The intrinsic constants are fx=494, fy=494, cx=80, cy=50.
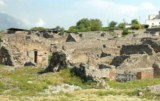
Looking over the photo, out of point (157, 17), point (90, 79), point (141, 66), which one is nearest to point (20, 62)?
point (141, 66)

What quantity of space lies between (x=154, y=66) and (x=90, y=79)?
32.8 ft

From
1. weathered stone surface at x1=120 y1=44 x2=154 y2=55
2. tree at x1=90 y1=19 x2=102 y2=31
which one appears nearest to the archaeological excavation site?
weathered stone surface at x1=120 y1=44 x2=154 y2=55

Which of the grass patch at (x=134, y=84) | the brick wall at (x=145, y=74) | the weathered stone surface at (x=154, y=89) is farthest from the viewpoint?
the brick wall at (x=145, y=74)

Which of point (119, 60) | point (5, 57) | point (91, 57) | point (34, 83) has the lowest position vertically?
point (91, 57)

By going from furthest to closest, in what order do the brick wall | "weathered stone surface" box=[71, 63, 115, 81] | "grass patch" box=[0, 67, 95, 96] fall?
the brick wall
"weathered stone surface" box=[71, 63, 115, 81]
"grass patch" box=[0, 67, 95, 96]

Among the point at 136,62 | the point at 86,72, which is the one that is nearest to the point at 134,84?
the point at 86,72

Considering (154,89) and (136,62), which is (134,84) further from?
(136,62)

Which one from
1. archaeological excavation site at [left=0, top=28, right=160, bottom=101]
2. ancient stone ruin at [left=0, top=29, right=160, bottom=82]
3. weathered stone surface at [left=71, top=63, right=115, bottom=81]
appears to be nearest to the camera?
archaeological excavation site at [left=0, top=28, right=160, bottom=101]

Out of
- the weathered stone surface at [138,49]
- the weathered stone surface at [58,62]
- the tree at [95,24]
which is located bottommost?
the tree at [95,24]

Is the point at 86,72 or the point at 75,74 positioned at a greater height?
the point at 86,72

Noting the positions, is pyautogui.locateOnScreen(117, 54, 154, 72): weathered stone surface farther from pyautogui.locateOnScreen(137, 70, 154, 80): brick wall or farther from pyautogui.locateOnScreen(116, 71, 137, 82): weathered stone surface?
pyautogui.locateOnScreen(116, 71, 137, 82): weathered stone surface

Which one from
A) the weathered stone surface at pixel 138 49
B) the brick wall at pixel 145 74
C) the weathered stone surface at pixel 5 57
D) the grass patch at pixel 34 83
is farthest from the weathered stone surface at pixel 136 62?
the weathered stone surface at pixel 5 57

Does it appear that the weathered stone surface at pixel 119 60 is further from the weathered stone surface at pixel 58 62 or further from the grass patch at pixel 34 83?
the grass patch at pixel 34 83

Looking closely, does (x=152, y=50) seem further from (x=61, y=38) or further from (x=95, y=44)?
(x=61, y=38)
